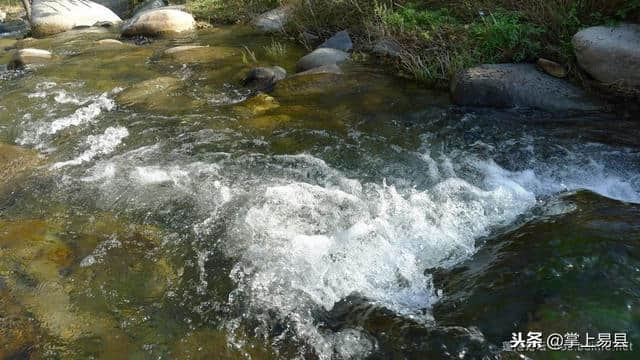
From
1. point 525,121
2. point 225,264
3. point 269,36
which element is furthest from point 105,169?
point 269,36

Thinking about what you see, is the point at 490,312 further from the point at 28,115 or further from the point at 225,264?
the point at 28,115

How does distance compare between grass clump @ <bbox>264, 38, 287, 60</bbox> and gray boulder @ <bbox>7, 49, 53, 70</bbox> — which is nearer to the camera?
grass clump @ <bbox>264, 38, 287, 60</bbox>

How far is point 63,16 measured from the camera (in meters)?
12.4

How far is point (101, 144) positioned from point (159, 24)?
6445 millimetres

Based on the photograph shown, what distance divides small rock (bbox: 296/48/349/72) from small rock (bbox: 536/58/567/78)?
2990 millimetres

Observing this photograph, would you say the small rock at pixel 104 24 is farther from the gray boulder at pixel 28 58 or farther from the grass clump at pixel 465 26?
the grass clump at pixel 465 26

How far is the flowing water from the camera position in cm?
282

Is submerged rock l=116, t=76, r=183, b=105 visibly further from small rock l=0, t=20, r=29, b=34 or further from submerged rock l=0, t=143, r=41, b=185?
small rock l=0, t=20, r=29, b=34

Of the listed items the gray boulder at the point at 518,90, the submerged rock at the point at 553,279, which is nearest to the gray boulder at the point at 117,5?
the gray boulder at the point at 518,90

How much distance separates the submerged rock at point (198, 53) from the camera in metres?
8.79

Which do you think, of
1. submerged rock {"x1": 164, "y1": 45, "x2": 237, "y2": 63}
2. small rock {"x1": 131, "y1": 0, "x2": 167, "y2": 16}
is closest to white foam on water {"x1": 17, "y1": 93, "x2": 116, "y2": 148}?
submerged rock {"x1": 164, "y1": 45, "x2": 237, "y2": 63}

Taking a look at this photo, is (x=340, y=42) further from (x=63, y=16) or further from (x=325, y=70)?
(x=63, y=16)

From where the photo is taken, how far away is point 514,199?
4.00 m

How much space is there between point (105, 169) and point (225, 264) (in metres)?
2.31
